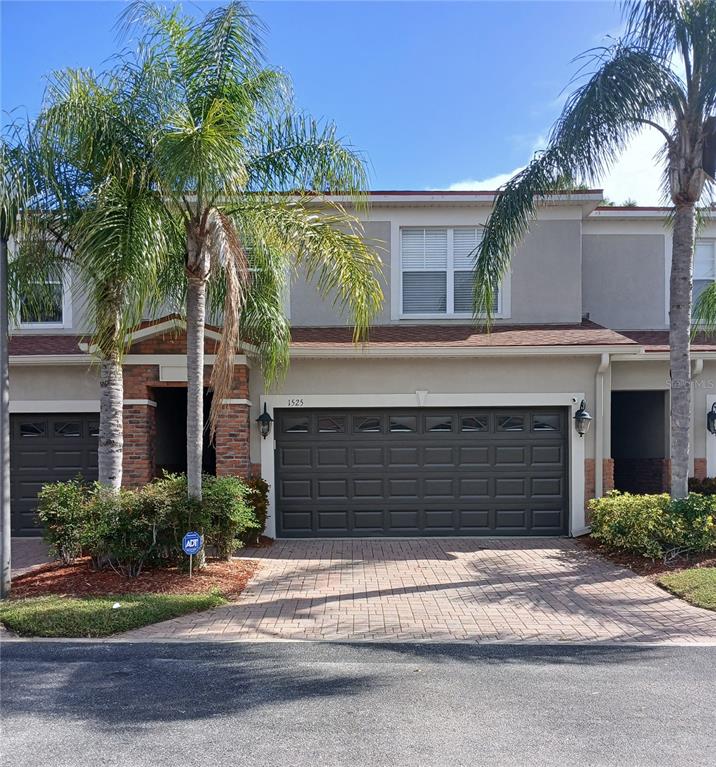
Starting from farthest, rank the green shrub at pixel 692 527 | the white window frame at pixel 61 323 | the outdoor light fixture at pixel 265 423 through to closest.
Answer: the white window frame at pixel 61 323
the outdoor light fixture at pixel 265 423
the green shrub at pixel 692 527

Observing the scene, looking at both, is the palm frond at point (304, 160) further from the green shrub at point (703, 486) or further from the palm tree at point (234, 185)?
the green shrub at point (703, 486)

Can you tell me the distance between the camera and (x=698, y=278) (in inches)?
547

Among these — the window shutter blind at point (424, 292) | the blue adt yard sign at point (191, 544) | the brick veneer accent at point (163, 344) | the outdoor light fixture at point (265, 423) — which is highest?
the window shutter blind at point (424, 292)

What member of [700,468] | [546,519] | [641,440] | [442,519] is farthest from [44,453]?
[700,468]

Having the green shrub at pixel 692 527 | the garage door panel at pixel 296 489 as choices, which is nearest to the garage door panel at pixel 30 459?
the garage door panel at pixel 296 489

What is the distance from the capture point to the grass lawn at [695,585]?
293 inches

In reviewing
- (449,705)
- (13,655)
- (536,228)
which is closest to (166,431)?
(13,655)

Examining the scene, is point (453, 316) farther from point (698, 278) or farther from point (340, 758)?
point (340, 758)

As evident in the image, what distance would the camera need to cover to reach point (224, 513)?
29.2ft

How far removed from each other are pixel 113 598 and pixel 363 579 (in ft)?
10.3

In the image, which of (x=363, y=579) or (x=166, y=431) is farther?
(x=166, y=431)

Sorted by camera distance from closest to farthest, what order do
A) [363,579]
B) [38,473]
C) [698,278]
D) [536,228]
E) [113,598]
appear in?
[113,598] < [363,579] < [38,473] < [536,228] < [698,278]

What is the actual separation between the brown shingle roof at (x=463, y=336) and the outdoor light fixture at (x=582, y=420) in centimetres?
114

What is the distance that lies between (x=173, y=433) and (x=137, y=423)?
2.64 meters
